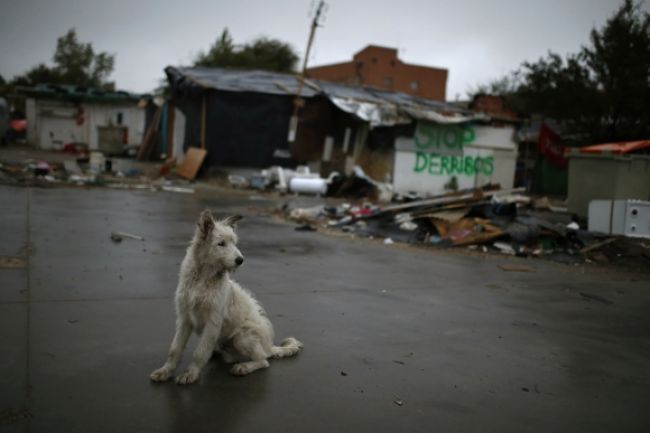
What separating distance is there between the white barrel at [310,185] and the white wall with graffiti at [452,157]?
13.0 ft

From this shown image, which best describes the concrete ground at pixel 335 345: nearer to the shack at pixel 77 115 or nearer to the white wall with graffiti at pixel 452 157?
the white wall with graffiti at pixel 452 157

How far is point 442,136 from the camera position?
2389 cm

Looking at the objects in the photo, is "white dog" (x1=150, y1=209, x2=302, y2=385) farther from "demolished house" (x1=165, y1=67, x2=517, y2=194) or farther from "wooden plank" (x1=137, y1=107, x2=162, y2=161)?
"wooden plank" (x1=137, y1=107, x2=162, y2=161)

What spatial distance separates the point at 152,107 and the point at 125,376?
33.2 metres

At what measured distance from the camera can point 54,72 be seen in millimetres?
57531

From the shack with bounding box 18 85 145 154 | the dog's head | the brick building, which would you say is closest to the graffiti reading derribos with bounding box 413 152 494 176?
the dog's head

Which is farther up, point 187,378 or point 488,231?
point 488,231

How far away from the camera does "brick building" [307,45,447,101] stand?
6094 cm

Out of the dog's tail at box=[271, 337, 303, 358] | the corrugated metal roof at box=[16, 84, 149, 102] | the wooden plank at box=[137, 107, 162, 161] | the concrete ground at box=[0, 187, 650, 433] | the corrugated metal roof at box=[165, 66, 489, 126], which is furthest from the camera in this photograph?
the corrugated metal roof at box=[16, 84, 149, 102]

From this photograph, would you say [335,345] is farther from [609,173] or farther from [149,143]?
[149,143]

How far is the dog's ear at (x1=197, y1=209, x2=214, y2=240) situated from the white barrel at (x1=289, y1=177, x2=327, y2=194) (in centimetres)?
1633

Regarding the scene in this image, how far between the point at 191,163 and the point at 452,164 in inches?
454

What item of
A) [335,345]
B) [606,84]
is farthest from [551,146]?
[335,345]

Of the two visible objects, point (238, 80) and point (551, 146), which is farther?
point (551, 146)
